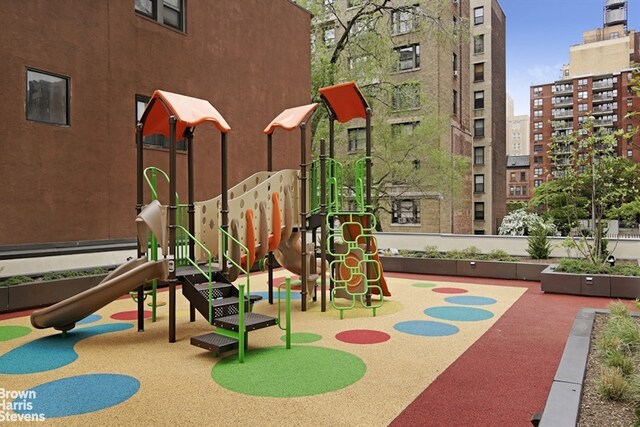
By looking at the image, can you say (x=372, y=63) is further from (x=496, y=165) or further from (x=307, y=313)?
(x=496, y=165)

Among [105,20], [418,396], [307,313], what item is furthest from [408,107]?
[418,396]

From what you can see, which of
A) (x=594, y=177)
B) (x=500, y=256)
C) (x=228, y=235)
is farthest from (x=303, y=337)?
(x=594, y=177)

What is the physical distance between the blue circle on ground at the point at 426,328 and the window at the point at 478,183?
1353 inches

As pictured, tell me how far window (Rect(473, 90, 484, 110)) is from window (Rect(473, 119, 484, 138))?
3.89ft

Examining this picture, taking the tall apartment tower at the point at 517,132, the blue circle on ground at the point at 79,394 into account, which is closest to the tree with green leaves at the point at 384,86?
the blue circle on ground at the point at 79,394

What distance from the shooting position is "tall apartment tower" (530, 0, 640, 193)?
7544cm

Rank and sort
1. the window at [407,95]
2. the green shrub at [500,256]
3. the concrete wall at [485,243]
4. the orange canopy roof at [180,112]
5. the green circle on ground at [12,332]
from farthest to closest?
the window at [407,95] → the green shrub at [500,256] → the concrete wall at [485,243] → the green circle on ground at [12,332] → the orange canopy roof at [180,112]

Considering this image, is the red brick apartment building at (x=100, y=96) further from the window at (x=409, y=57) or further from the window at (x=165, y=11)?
the window at (x=409, y=57)

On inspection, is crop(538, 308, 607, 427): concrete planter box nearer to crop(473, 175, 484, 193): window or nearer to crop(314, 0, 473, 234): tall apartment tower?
crop(314, 0, 473, 234): tall apartment tower

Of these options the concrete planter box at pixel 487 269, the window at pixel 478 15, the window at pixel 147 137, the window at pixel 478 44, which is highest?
the window at pixel 478 15

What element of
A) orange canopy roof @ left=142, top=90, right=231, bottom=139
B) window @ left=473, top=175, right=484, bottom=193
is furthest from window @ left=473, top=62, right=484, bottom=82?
orange canopy roof @ left=142, top=90, right=231, bottom=139

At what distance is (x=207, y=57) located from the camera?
1384cm

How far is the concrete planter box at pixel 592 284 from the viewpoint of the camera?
31.3 feet

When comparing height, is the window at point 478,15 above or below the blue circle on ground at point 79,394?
above
